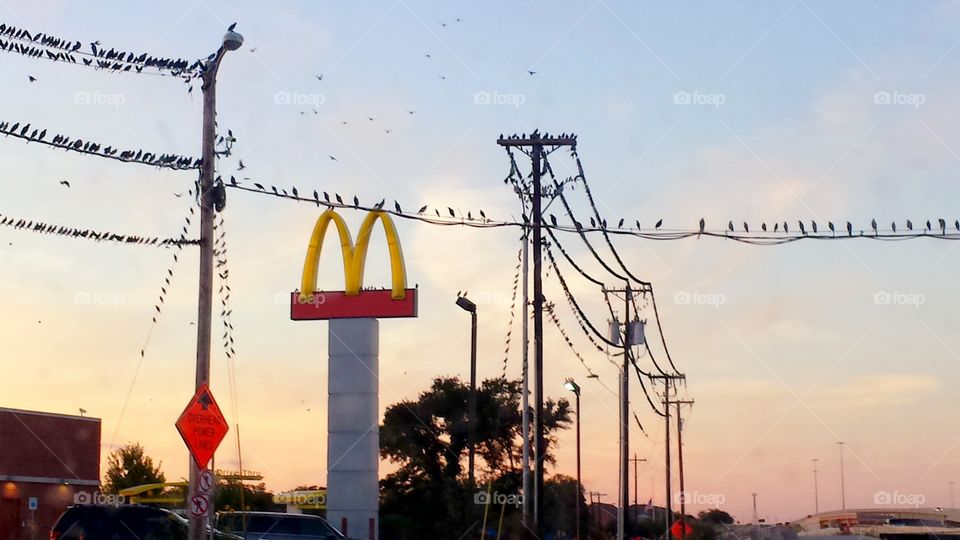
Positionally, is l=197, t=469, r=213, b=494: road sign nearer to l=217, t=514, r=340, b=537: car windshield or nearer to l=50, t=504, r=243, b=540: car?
l=50, t=504, r=243, b=540: car

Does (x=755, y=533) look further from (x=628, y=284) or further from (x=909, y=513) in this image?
(x=628, y=284)

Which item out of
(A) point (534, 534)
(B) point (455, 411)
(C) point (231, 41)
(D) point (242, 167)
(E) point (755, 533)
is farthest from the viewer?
(B) point (455, 411)

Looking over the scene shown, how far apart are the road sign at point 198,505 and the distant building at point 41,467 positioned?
24.7 m

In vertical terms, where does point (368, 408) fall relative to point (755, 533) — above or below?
above

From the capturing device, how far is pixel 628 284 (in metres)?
47.4

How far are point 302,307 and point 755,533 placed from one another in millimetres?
27060

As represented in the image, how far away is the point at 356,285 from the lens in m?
50.7

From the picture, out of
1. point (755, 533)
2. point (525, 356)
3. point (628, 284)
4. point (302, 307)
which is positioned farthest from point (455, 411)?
point (525, 356)

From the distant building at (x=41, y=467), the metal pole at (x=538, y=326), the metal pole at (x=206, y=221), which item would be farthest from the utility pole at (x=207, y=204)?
the distant building at (x=41, y=467)

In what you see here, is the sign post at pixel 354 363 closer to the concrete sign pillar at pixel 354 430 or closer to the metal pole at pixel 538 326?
the concrete sign pillar at pixel 354 430

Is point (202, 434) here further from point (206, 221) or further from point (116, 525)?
point (116, 525)

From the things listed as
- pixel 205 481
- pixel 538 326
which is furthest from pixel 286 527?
pixel 205 481

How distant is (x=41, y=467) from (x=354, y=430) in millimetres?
11676

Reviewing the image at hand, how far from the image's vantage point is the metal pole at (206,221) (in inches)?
867
